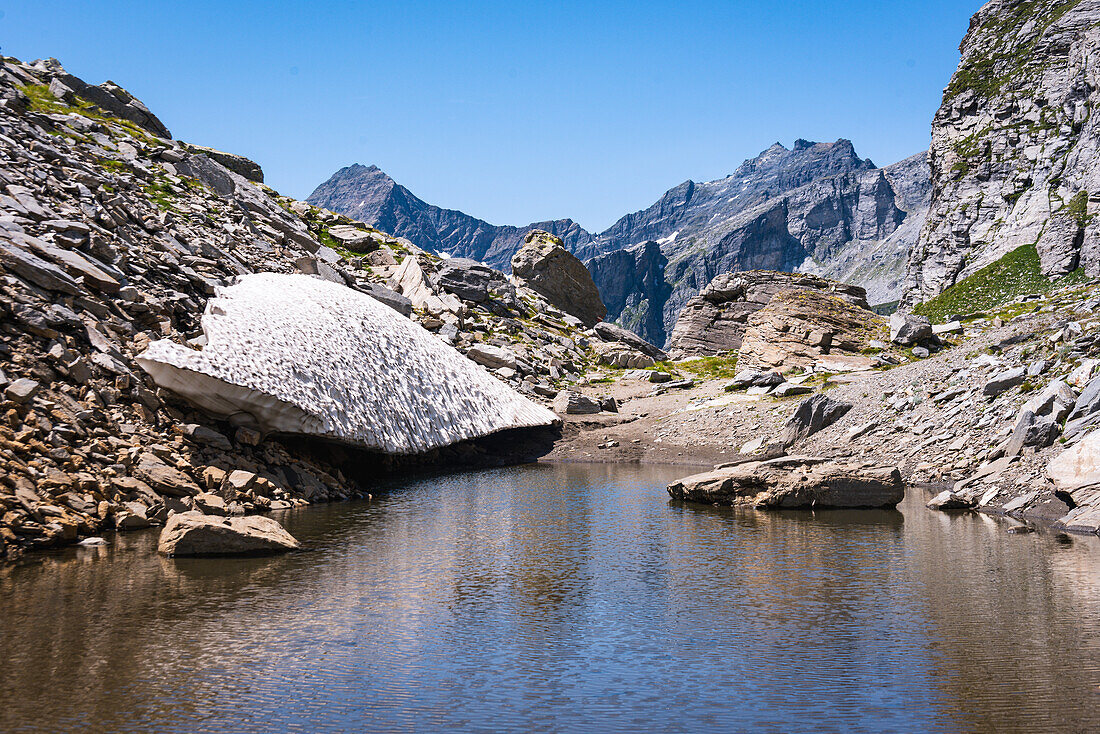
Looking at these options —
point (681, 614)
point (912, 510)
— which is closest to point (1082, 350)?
point (912, 510)

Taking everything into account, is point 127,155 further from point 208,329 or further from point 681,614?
point 681,614

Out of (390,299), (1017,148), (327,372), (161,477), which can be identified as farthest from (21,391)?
(1017,148)

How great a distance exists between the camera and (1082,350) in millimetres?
34875

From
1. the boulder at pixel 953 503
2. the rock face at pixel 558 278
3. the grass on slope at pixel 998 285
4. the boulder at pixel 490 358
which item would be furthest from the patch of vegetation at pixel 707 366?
the boulder at pixel 953 503

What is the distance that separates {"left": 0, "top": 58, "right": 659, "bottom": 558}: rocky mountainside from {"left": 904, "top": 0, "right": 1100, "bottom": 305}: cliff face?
341ft

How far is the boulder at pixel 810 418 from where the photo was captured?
4506 cm

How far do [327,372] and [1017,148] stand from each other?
147 metres

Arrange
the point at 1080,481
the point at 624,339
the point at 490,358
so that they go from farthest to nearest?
the point at 624,339 → the point at 490,358 → the point at 1080,481

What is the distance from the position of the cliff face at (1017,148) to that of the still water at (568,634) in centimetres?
10910

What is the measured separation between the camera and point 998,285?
119 meters

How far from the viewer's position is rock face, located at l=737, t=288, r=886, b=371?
252ft

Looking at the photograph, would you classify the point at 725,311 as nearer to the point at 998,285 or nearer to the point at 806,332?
the point at 806,332

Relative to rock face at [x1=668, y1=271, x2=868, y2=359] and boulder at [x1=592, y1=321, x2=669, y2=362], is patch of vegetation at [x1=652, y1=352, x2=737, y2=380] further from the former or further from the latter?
boulder at [x1=592, y1=321, x2=669, y2=362]

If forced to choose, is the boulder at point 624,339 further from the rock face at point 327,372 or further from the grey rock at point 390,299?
the rock face at point 327,372
